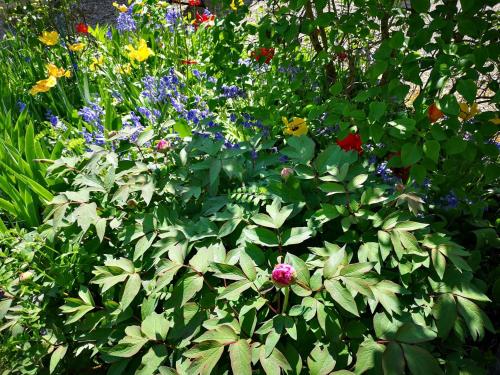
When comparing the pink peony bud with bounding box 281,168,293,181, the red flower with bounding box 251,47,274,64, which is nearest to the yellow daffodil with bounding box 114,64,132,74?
the red flower with bounding box 251,47,274,64

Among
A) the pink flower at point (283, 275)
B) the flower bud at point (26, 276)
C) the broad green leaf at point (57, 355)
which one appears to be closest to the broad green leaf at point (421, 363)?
the pink flower at point (283, 275)

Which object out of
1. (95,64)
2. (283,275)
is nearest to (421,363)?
(283,275)

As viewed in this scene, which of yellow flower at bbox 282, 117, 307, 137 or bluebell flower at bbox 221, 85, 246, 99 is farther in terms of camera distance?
bluebell flower at bbox 221, 85, 246, 99

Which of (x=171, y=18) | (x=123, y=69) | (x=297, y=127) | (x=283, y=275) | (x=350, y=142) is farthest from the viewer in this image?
(x=123, y=69)

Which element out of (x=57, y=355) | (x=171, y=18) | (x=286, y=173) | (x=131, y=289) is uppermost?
(x=171, y=18)

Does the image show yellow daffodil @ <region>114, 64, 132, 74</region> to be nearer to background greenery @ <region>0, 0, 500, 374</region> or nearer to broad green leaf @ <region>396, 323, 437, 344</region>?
background greenery @ <region>0, 0, 500, 374</region>

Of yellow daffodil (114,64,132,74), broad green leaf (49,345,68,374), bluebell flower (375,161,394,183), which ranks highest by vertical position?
yellow daffodil (114,64,132,74)

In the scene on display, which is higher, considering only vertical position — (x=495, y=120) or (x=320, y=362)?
(x=495, y=120)

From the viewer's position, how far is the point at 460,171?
183cm

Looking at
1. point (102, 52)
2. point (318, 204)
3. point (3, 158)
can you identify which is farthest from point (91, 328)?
point (102, 52)

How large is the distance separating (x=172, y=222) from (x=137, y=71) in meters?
2.04

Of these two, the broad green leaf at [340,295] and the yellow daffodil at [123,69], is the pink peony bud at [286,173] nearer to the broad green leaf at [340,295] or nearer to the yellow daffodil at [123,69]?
the broad green leaf at [340,295]

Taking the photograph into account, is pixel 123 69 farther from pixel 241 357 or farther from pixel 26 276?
pixel 241 357

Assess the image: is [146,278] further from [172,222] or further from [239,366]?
[239,366]
